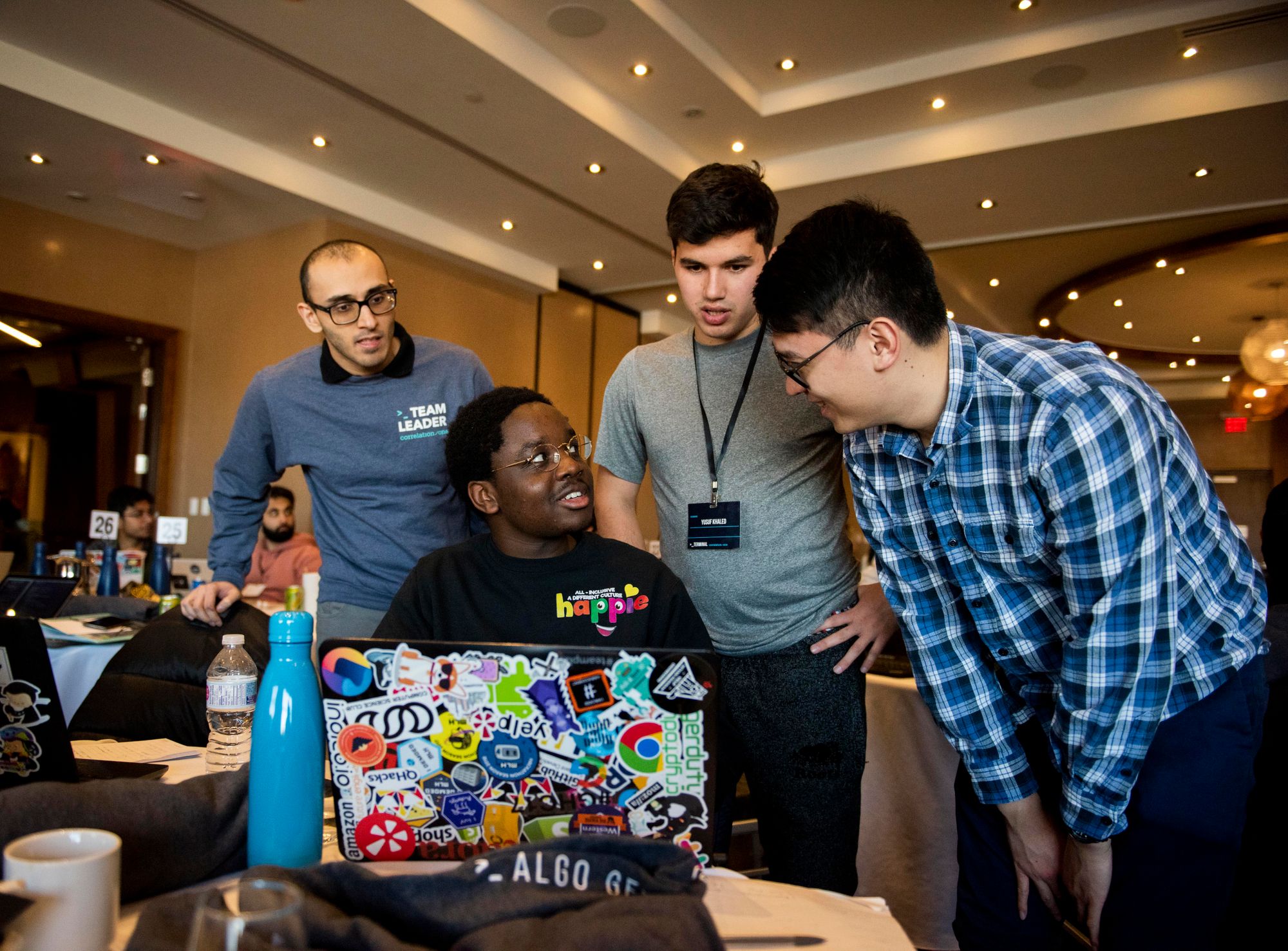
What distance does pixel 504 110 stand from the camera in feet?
16.4

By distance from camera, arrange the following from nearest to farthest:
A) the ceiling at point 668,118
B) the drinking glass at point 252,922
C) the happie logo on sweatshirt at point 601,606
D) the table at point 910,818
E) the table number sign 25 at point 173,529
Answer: the drinking glass at point 252,922 < the happie logo on sweatshirt at point 601,606 < the table at point 910,818 < the table number sign 25 at point 173,529 < the ceiling at point 668,118

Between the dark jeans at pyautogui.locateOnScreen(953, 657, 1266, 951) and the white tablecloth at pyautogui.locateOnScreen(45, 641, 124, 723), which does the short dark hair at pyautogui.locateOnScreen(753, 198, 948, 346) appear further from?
the white tablecloth at pyautogui.locateOnScreen(45, 641, 124, 723)

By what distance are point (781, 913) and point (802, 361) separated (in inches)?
29.0

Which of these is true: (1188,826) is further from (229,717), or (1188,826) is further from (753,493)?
(229,717)

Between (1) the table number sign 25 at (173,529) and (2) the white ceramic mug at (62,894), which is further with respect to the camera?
(1) the table number sign 25 at (173,529)

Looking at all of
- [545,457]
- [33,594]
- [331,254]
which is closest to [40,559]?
[33,594]

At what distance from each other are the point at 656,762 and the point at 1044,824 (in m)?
0.86

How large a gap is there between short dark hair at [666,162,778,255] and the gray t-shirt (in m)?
0.23

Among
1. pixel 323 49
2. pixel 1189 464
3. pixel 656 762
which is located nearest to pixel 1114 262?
pixel 323 49

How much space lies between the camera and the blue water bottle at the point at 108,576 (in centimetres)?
377

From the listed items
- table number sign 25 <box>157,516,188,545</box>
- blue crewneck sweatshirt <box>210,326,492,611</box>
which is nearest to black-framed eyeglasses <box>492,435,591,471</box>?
blue crewneck sweatshirt <box>210,326,492,611</box>

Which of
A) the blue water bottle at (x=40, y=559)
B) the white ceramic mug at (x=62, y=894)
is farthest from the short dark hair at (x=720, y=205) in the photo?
the blue water bottle at (x=40, y=559)

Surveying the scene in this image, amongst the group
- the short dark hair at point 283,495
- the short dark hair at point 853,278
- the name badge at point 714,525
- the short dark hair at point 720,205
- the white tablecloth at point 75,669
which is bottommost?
the white tablecloth at point 75,669

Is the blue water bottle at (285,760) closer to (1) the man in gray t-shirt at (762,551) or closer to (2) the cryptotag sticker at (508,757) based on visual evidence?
(2) the cryptotag sticker at (508,757)
